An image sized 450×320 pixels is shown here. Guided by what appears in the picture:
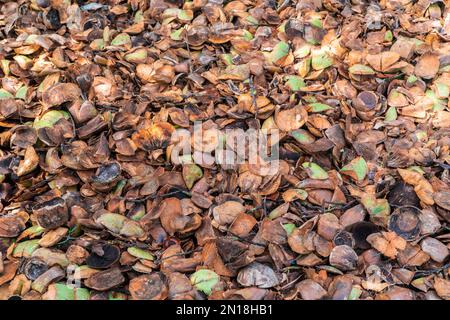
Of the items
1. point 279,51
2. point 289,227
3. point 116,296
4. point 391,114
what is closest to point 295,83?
point 279,51

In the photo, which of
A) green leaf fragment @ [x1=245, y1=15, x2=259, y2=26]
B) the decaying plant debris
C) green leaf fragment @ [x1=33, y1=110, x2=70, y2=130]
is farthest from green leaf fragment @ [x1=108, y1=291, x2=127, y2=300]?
green leaf fragment @ [x1=245, y1=15, x2=259, y2=26]

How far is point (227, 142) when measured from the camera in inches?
46.3

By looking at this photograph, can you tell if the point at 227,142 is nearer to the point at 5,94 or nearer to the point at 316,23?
the point at 316,23

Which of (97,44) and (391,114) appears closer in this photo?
(391,114)

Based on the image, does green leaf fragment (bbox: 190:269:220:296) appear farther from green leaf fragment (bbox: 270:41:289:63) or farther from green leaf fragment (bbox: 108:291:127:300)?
green leaf fragment (bbox: 270:41:289:63)

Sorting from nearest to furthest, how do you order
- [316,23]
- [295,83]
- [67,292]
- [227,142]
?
[67,292] → [227,142] → [295,83] → [316,23]

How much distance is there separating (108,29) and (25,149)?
0.45 m

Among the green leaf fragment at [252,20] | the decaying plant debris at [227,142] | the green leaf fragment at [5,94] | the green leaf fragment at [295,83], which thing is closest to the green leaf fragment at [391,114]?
the decaying plant debris at [227,142]

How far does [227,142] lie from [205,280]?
1.05 feet

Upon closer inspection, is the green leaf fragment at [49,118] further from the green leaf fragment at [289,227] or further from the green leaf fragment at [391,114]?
the green leaf fragment at [391,114]

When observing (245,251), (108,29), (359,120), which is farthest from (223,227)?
(108,29)

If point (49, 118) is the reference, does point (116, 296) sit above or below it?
below

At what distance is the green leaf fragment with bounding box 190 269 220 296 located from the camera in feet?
3.27

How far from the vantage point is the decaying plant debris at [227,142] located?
1.02 meters
